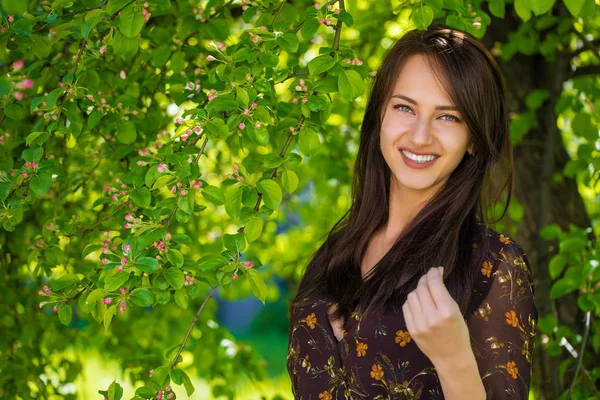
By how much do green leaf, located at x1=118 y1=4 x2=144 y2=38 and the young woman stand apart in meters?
0.66

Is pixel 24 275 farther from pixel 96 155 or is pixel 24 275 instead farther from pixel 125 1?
pixel 125 1

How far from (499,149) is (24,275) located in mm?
1899

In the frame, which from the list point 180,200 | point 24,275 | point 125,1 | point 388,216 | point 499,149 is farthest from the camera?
point 24,275

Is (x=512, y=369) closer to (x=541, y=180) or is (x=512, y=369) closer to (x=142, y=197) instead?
(x=142, y=197)

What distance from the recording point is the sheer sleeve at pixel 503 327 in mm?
1772

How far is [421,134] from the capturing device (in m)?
1.95

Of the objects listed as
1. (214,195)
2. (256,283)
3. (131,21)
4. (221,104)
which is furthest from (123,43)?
(256,283)

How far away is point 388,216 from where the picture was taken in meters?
2.28

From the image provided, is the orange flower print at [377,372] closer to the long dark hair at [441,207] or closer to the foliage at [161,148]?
the long dark hair at [441,207]

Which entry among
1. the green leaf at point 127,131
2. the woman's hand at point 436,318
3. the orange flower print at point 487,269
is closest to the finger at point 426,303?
the woman's hand at point 436,318

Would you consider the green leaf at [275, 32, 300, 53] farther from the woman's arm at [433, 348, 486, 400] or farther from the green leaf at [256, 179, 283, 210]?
the woman's arm at [433, 348, 486, 400]

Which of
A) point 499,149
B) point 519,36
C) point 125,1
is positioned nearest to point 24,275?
point 125,1

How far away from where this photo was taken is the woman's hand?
4.87ft

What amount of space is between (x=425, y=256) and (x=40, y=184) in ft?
3.14
